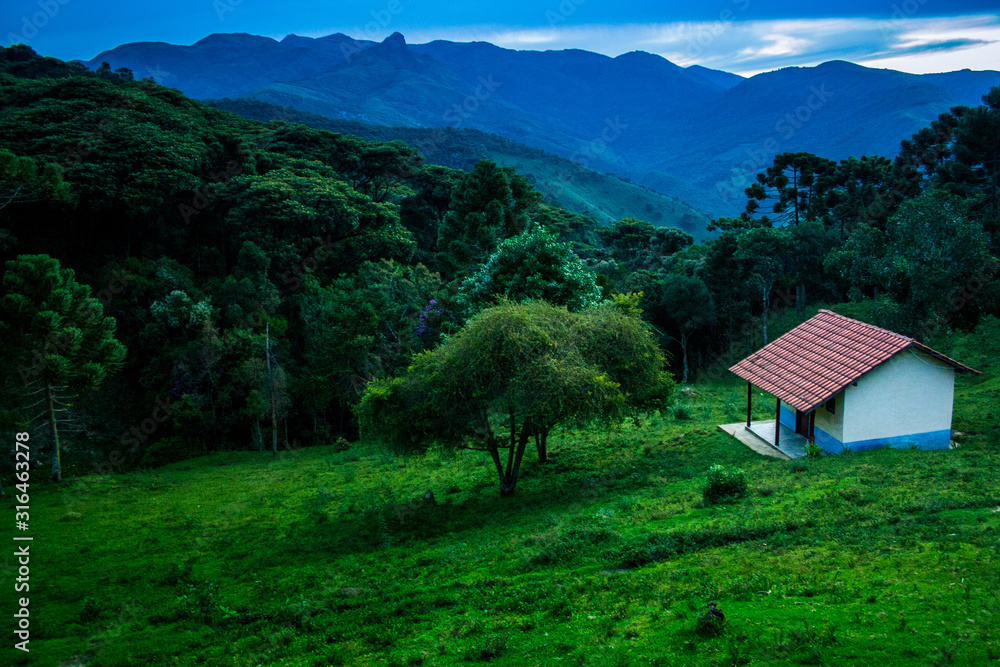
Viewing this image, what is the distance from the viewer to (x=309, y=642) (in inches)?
396

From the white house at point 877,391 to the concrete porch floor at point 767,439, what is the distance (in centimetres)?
91

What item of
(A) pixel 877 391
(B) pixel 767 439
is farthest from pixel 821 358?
(B) pixel 767 439

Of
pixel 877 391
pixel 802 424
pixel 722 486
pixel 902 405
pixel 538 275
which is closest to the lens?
pixel 722 486

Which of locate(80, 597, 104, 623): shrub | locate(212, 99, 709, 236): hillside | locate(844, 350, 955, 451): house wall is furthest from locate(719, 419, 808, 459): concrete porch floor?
locate(212, 99, 709, 236): hillside

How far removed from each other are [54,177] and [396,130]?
3860 inches

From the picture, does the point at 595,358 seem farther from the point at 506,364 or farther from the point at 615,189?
the point at 615,189

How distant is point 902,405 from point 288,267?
3310cm

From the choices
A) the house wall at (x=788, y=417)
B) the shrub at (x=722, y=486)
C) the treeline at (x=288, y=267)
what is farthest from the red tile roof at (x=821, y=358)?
the treeline at (x=288, y=267)

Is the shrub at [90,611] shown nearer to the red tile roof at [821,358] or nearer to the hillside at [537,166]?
the red tile roof at [821,358]

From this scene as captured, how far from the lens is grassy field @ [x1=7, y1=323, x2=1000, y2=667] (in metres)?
8.41

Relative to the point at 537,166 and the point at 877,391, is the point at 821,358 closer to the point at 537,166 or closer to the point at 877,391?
the point at 877,391

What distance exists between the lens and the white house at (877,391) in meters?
17.9

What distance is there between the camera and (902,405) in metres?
18.5

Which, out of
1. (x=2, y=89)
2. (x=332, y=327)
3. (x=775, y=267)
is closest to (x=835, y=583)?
(x=332, y=327)
